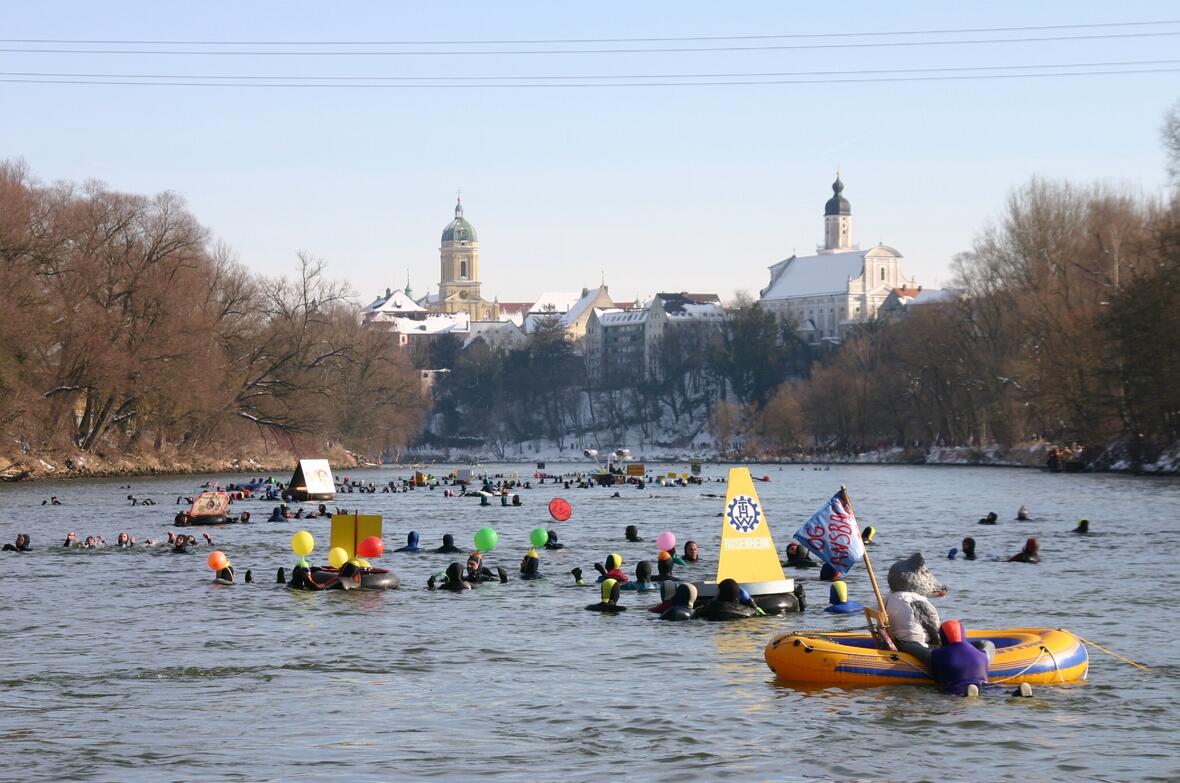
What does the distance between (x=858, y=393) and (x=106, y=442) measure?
75507 millimetres

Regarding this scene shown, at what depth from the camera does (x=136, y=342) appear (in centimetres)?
9844

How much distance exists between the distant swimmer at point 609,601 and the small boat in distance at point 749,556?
218 centimetres

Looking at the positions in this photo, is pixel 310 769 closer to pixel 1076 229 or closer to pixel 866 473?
pixel 1076 229

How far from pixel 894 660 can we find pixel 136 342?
271 feet

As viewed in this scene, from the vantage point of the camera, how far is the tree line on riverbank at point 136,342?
89812mm

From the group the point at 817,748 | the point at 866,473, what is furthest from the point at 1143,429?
the point at 817,748

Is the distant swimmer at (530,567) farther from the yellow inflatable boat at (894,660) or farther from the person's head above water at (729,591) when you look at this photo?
the yellow inflatable boat at (894,660)

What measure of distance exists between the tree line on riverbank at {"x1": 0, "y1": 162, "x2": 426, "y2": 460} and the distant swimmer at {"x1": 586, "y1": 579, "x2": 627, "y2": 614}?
61.7 m

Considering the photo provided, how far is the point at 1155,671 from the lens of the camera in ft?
81.0

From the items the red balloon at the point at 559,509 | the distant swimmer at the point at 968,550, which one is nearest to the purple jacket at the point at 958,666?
the distant swimmer at the point at 968,550

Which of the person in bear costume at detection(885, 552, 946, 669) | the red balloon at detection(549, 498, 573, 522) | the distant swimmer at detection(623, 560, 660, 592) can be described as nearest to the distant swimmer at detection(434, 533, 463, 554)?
the red balloon at detection(549, 498, 573, 522)

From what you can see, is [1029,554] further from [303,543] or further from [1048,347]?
[1048,347]

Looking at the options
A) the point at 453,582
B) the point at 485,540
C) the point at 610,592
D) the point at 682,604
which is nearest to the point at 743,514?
the point at 682,604

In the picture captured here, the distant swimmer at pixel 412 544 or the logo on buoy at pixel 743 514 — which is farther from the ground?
the logo on buoy at pixel 743 514
